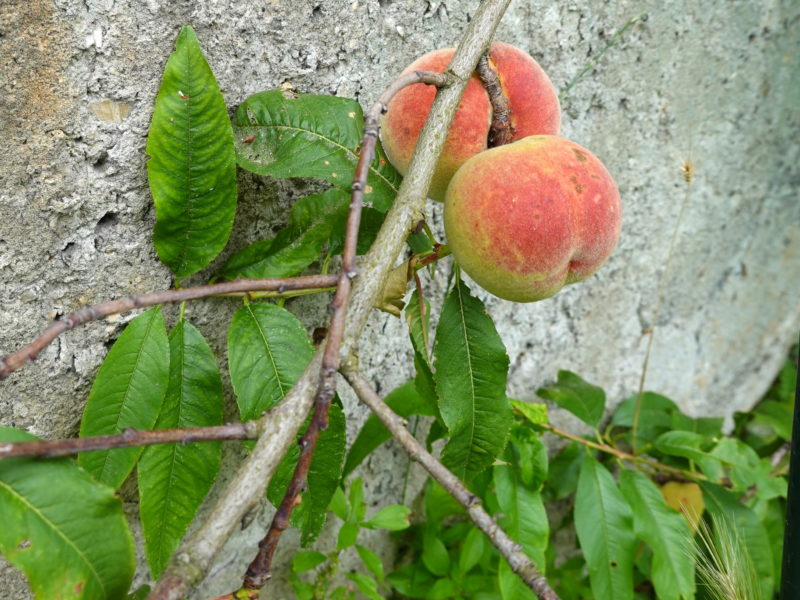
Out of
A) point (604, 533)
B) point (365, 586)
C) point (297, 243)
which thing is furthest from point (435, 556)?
point (297, 243)

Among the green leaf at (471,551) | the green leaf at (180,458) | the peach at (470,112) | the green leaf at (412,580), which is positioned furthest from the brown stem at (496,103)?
the green leaf at (412,580)

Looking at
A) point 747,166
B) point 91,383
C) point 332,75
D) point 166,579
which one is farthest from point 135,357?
point 747,166

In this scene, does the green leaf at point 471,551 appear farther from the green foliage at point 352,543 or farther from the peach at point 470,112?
the peach at point 470,112

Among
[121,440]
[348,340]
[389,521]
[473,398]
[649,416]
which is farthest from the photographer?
[649,416]

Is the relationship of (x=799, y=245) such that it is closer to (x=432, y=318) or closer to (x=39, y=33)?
(x=432, y=318)

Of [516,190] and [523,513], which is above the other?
[516,190]

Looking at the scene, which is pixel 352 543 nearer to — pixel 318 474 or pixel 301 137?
pixel 318 474
